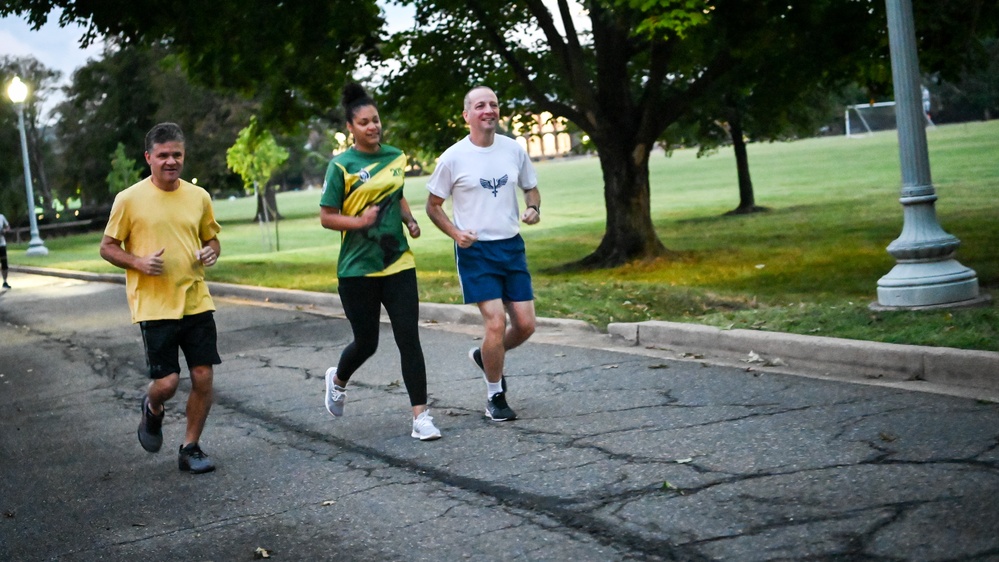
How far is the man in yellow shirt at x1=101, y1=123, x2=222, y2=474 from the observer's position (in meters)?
6.64

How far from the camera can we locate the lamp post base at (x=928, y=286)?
10.1 meters

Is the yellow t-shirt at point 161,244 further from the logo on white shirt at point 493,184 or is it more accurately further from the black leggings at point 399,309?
the logo on white shirt at point 493,184

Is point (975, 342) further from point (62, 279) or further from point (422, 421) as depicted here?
point (62, 279)

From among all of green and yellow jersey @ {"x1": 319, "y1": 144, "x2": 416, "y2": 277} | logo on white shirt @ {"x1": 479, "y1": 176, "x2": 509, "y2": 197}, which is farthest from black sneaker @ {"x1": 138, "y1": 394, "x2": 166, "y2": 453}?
logo on white shirt @ {"x1": 479, "y1": 176, "x2": 509, "y2": 197}

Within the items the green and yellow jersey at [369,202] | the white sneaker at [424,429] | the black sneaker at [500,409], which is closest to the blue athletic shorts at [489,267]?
the green and yellow jersey at [369,202]

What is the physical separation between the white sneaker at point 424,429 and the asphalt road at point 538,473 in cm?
8

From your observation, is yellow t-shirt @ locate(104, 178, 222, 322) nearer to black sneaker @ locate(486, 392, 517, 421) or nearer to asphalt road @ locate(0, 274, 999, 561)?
asphalt road @ locate(0, 274, 999, 561)

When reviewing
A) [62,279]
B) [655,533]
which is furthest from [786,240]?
[655,533]

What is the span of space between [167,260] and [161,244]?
9 cm

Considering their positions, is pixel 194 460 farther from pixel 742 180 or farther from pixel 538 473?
pixel 742 180

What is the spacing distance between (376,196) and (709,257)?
1559cm

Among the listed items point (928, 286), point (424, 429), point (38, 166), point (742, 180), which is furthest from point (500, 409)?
point (38, 166)

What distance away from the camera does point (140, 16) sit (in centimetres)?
1939

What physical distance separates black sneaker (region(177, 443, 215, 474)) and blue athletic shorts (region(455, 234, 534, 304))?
1.74 metres
